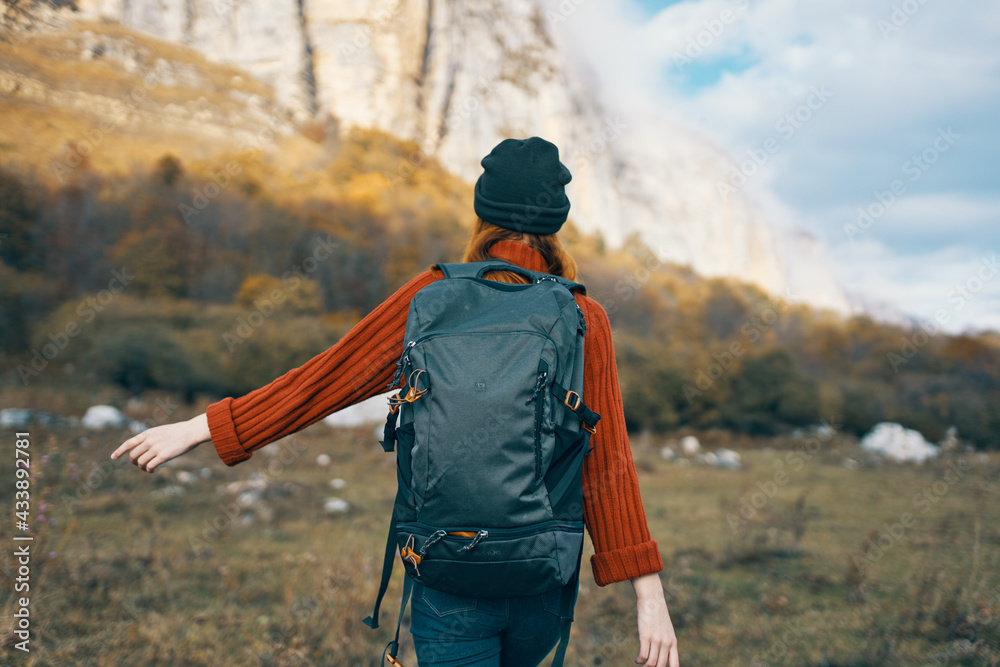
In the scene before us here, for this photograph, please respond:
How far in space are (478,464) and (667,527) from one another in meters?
6.52

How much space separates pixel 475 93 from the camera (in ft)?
217

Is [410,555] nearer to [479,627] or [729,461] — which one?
[479,627]

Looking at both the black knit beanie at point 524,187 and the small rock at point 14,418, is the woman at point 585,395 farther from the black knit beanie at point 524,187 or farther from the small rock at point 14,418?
the small rock at point 14,418

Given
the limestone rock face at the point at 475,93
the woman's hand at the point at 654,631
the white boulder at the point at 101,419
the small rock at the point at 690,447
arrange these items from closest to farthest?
the woman's hand at the point at 654,631 → the white boulder at the point at 101,419 → the small rock at the point at 690,447 → the limestone rock face at the point at 475,93

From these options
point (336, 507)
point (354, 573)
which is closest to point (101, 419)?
point (336, 507)

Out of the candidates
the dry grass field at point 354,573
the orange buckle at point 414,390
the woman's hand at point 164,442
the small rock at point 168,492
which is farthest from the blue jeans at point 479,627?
the small rock at point 168,492

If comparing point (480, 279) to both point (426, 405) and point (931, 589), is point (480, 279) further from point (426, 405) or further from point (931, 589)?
point (931, 589)

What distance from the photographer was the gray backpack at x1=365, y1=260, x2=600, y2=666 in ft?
3.51

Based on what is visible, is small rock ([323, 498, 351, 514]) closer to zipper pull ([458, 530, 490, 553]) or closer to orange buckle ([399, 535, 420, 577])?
orange buckle ([399, 535, 420, 577])

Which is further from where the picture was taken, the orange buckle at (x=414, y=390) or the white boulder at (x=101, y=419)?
the white boulder at (x=101, y=419)

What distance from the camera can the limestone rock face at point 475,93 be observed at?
58.4 m

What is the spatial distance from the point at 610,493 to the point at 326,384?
71cm

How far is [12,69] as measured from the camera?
2225 centimetres

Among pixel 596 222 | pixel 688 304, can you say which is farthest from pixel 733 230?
pixel 688 304
